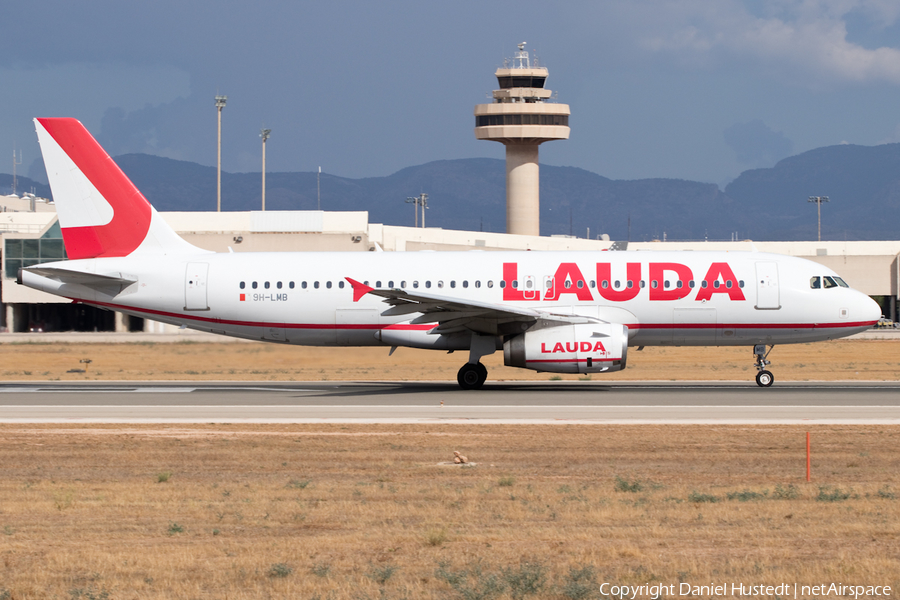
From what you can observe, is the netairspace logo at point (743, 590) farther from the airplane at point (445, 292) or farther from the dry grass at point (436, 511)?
the airplane at point (445, 292)

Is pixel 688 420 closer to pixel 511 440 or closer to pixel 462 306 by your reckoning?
pixel 511 440

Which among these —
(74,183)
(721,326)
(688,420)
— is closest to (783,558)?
(688,420)

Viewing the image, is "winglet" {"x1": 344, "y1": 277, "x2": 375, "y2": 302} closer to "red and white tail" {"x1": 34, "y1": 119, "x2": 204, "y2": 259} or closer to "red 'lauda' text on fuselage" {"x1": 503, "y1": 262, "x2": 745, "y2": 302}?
"red 'lauda' text on fuselage" {"x1": 503, "y1": 262, "x2": 745, "y2": 302}

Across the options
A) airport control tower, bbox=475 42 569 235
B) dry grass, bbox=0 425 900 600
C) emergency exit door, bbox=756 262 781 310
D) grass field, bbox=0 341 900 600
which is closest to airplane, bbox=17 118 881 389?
emergency exit door, bbox=756 262 781 310

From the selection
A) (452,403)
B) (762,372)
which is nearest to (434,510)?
(452,403)

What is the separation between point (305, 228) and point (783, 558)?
203 ft

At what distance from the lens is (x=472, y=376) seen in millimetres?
30141

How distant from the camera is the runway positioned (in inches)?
907

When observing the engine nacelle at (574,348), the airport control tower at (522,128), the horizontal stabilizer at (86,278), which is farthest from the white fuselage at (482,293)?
the airport control tower at (522,128)

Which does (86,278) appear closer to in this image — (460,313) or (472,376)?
(460,313)

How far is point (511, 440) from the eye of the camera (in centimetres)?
1955

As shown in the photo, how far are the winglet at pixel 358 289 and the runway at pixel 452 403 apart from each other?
2.90 m

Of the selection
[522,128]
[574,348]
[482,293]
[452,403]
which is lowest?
[452,403]

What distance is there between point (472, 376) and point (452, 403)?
152 inches
